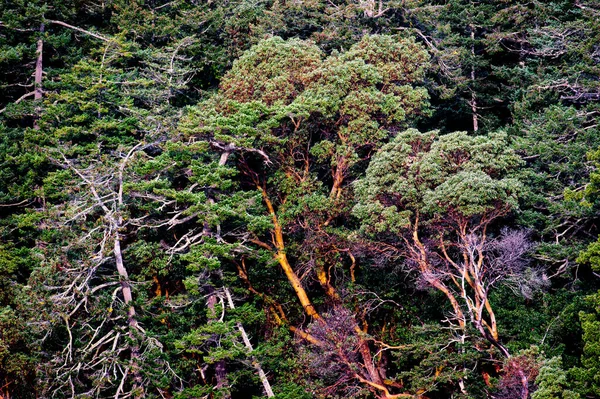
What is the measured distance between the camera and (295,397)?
19.8 meters

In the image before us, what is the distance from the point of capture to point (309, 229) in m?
22.2

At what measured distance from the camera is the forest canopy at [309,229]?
19578mm

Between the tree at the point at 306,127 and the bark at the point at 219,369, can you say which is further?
the tree at the point at 306,127

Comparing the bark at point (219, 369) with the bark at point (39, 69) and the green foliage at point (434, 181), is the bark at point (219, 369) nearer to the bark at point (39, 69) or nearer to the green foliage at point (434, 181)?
the green foliage at point (434, 181)

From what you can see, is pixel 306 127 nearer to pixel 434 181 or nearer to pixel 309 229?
pixel 309 229

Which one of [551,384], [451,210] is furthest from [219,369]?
[551,384]

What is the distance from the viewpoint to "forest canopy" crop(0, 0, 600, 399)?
19.6 m

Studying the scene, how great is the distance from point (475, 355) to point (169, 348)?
8.22m

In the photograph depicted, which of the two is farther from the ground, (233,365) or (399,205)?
(399,205)

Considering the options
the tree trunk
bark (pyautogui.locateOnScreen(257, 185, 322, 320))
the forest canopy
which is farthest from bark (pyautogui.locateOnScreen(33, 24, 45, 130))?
bark (pyautogui.locateOnScreen(257, 185, 322, 320))

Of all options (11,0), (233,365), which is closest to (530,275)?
→ (233,365)

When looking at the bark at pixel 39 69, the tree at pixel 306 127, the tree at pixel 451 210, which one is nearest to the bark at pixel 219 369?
the tree at pixel 306 127

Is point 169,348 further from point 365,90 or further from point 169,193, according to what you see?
point 365,90

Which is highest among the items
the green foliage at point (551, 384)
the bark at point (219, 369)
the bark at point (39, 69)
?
the bark at point (39, 69)
